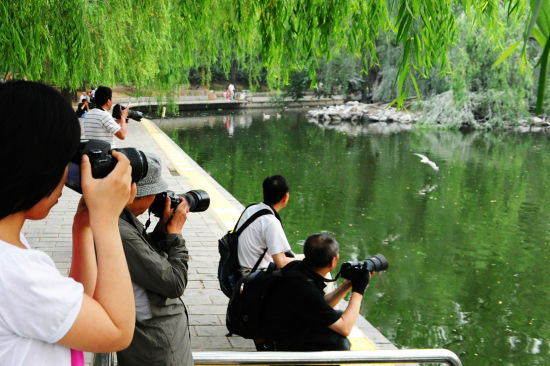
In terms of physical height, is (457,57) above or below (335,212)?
above

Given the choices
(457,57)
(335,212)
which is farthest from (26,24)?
(457,57)

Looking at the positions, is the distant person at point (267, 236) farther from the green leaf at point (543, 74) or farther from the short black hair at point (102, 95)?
the green leaf at point (543, 74)

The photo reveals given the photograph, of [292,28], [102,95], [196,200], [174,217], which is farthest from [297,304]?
[102,95]

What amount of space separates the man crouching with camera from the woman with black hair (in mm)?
958

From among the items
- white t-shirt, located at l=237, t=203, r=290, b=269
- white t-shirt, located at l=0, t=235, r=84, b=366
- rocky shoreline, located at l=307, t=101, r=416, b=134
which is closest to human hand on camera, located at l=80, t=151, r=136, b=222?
white t-shirt, located at l=0, t=235, r=84, b=366

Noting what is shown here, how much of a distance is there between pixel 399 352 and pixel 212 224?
6.28m

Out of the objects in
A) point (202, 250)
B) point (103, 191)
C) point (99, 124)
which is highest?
point (103, 191)

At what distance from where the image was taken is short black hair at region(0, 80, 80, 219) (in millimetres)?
1150

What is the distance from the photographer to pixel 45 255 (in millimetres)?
1184

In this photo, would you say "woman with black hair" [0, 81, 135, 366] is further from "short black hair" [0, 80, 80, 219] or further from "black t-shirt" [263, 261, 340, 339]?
"black t-shirt" [263, 261, 340, 339]

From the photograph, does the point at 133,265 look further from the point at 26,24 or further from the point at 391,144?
the point at 391,144

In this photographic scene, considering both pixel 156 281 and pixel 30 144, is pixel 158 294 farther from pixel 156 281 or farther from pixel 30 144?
pixel 30 144

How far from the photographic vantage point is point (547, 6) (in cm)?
144

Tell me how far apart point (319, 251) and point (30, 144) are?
2.32 m
